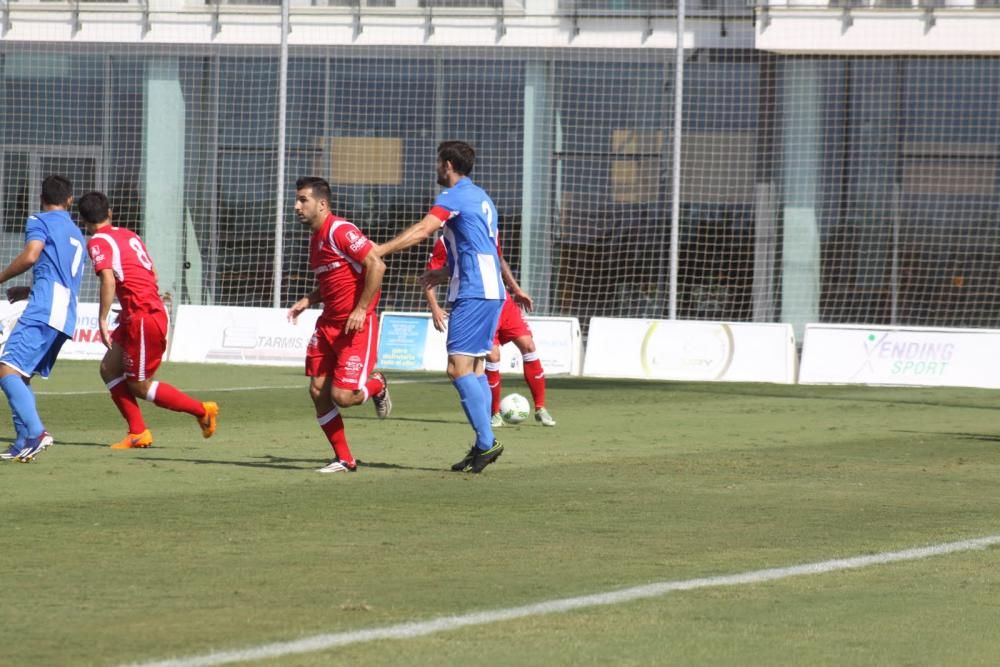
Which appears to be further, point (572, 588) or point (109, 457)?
point (109, 457)

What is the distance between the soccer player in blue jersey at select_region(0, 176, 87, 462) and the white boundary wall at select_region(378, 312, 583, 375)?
1341 cm

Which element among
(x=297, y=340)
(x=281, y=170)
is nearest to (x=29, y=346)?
(x=297, y=340)

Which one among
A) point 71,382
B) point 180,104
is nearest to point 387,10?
point 180,104

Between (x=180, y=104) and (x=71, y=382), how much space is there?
12.4 meters

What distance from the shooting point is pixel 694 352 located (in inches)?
971

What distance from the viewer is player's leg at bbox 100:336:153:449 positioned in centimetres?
1227

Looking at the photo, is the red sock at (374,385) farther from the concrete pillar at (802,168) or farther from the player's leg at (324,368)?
the concrete pillar at (802,168)

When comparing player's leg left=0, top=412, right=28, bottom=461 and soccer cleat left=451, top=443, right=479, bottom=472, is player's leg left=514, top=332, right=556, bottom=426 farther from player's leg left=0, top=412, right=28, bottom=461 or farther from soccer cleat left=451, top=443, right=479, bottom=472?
player's leg left=0, top=412, right=28, bottom=461

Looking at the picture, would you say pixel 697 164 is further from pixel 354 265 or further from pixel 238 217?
pixel 354 265

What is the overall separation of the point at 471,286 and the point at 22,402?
302 cm

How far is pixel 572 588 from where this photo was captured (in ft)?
21.8

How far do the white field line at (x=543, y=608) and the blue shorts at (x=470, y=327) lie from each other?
370 cm

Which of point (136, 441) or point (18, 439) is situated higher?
point (18, 439)

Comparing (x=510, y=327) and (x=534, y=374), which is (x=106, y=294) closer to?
(x=510, y=327)
